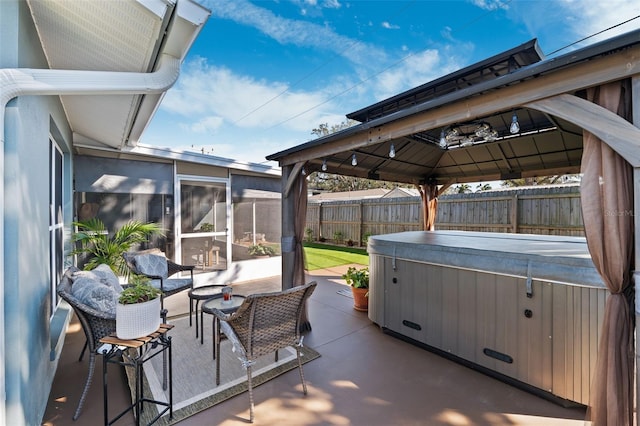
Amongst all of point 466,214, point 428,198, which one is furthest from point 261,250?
point 466,214

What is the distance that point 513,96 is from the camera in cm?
195

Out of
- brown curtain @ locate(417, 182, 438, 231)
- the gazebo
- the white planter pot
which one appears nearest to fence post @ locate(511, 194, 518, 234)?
brown curtain @ locate(417, 182, 438, 231)

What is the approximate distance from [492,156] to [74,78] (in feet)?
18.8

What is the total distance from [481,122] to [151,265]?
16.7ft

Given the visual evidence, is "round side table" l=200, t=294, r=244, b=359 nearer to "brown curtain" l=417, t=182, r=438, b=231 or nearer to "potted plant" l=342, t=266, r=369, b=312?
"potted plant" l=342, t=266, r=369, b=312

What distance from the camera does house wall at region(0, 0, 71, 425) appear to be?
1.64 metres

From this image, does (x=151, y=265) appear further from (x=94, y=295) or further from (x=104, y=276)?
(x=94, y=295)

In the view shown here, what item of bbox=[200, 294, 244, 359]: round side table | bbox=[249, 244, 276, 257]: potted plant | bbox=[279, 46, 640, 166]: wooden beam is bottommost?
bbox=[200, 294, 244, 359]: round side table

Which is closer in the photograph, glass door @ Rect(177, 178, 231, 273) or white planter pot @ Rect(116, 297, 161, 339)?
white planter pot @ Rect(116, 297, 161, 339)

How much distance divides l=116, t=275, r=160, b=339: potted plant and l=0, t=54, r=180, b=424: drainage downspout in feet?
1.83

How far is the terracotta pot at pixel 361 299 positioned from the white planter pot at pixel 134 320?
3089 millimetres

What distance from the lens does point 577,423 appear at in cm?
217

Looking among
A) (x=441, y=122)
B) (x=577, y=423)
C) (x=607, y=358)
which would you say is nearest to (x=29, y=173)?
(x=441, y=122)

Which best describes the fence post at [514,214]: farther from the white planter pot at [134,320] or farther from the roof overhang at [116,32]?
the white planter pot at [134,320]
